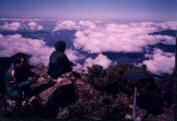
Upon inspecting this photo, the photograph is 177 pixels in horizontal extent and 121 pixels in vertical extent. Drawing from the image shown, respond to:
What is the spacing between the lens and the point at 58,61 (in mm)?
4762

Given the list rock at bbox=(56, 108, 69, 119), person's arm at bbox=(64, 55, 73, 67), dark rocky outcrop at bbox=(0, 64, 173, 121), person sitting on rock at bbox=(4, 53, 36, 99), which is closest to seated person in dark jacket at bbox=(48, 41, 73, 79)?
person's arm at bbox=(64, 55, 73, 67)

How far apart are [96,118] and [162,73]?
309 cm

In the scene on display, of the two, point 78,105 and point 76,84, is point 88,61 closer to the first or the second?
point 76,84

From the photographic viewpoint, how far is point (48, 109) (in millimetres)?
4094

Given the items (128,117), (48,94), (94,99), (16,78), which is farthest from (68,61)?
(128,117)

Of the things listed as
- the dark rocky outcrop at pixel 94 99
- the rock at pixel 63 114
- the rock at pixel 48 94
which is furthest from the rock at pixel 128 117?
the rock at pixel 48 94

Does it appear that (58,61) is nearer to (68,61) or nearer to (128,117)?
(68,61)

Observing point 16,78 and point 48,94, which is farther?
point 48,94

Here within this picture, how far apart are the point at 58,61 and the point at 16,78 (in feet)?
4.63

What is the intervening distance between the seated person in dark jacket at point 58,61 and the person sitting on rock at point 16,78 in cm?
106

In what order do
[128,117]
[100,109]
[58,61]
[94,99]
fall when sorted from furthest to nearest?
[58,61]
[94,99]
[100,109]
[128,117]

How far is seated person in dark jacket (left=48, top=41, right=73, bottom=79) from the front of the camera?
479cm

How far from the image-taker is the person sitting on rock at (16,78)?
12.1ft

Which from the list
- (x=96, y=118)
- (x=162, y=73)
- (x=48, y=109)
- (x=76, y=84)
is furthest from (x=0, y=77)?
(x=162, y=73)
